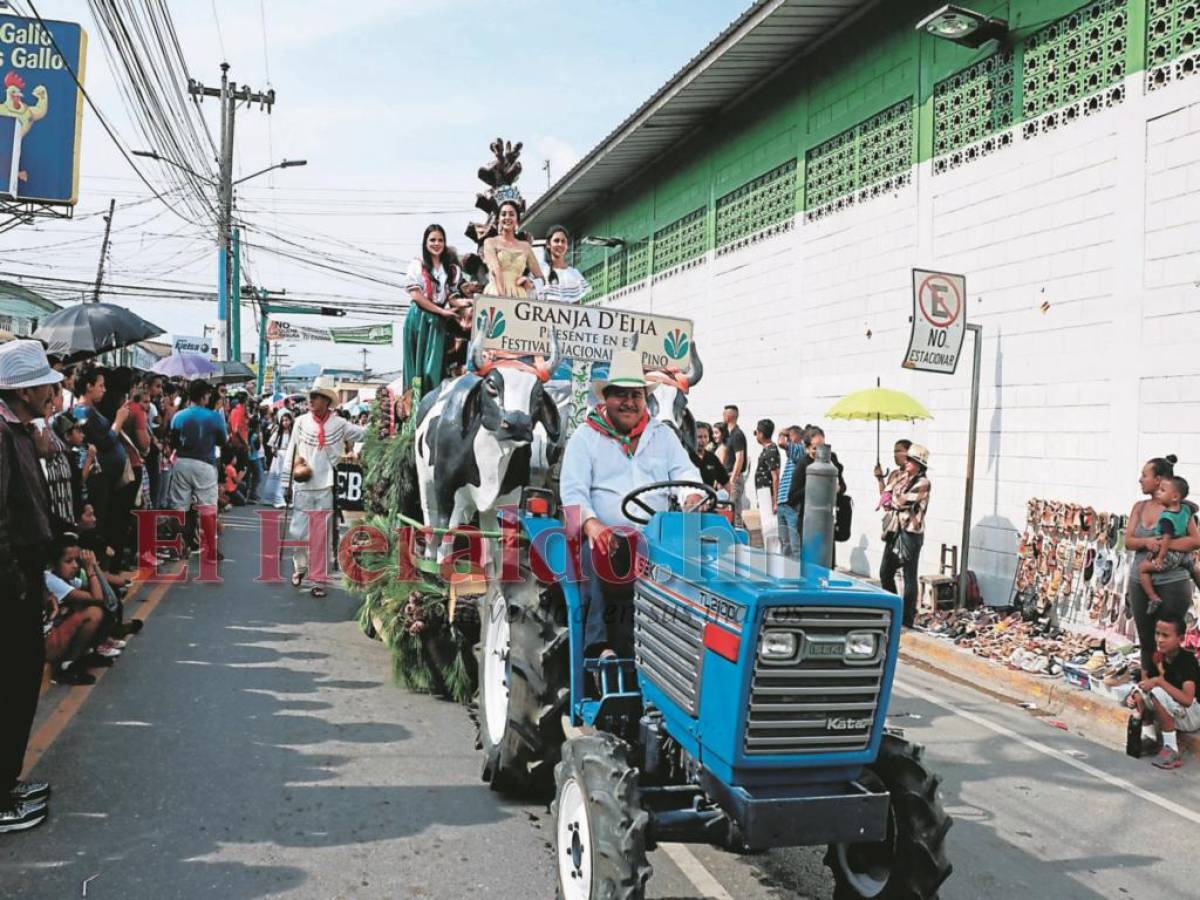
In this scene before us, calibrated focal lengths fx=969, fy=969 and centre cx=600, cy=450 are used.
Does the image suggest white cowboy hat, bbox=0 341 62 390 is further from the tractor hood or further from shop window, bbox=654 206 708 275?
shop window, bbox=654 206 708 275

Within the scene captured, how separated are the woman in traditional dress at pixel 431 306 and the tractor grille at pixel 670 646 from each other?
188 inches

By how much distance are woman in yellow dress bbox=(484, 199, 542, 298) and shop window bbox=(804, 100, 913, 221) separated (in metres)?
5.14

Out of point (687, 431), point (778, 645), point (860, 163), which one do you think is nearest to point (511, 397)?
point (687, 431)

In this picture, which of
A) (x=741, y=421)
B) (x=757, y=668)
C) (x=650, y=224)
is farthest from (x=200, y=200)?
(x=757, y=668)

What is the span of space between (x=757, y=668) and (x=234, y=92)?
1077 inches

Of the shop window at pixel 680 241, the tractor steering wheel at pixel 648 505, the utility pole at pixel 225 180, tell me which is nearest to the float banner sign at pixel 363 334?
the utility pole at pixel 225 180

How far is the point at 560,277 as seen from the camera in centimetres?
869

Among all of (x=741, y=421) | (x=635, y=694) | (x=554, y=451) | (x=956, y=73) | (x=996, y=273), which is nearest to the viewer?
(x=635, y=694)

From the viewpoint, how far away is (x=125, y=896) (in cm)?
353

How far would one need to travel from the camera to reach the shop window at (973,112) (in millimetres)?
9578

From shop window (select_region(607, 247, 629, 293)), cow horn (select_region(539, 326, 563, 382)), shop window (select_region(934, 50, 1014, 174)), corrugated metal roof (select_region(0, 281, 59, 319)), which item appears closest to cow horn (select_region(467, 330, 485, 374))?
cow horn (select_region(539, 326, 563, 382))

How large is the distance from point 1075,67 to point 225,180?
21.5 metres

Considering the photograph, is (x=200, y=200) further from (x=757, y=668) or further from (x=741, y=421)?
(x=757, y=668)

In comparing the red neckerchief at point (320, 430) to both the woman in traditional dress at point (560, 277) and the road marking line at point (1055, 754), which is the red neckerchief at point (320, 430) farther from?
the road marking line at point (1055, 754)
